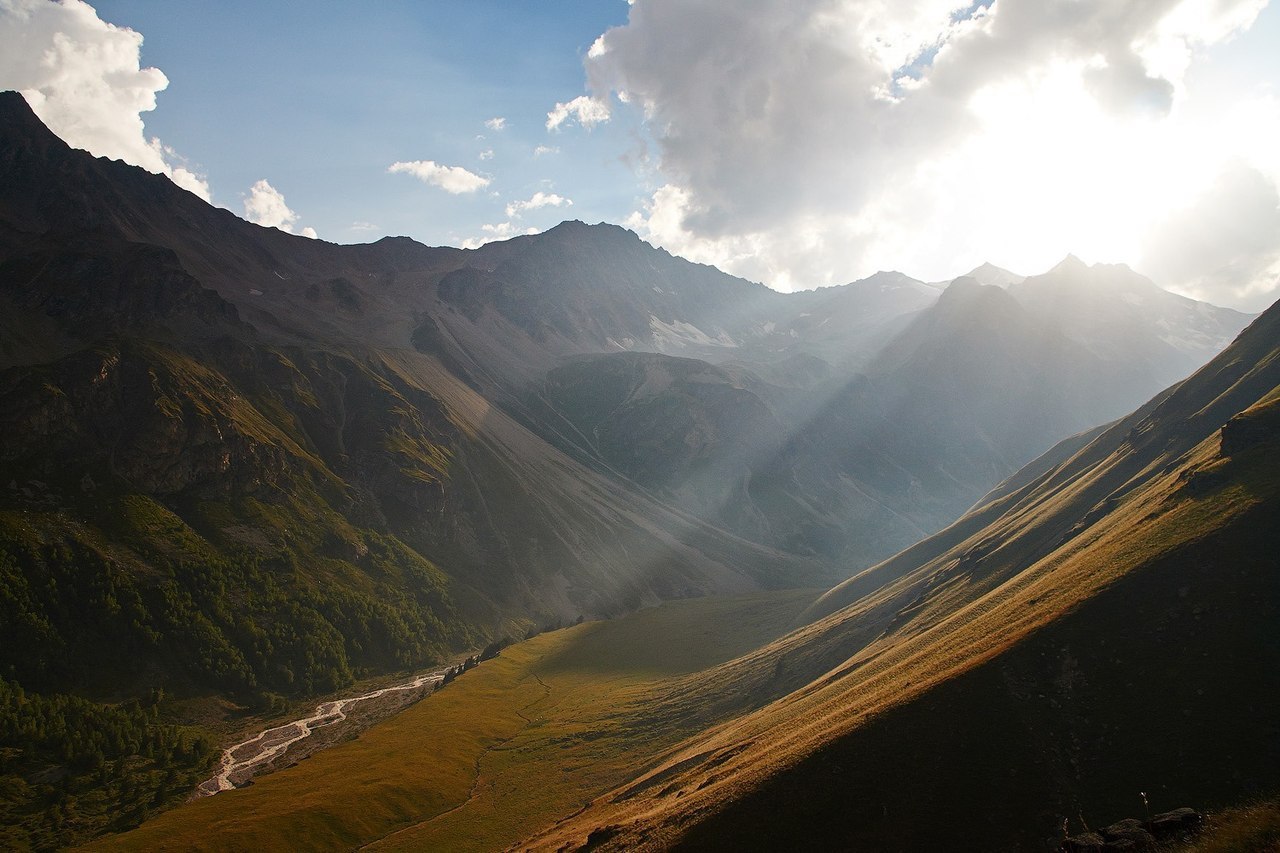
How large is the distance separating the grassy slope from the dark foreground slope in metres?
20.9

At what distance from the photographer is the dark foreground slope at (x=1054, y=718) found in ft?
128

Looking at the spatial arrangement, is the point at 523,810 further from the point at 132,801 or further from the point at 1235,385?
the point at 1235,385

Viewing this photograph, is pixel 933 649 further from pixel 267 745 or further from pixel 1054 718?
pixel 267 745

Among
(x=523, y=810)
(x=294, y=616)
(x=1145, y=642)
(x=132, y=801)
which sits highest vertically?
(x=294, y=616)

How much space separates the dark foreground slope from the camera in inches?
1542

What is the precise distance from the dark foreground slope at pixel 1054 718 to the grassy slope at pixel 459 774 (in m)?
20.9

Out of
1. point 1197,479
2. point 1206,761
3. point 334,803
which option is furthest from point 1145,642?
point 334,803

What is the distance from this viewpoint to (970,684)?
48281 mm

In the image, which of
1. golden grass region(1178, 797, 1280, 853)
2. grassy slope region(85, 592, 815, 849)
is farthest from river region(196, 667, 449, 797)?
golden grass region(1178, 797, 1280, 853)

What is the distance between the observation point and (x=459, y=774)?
102625 millimetres

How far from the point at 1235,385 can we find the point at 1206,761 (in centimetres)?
9134

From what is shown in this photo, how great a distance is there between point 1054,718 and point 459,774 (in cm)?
8767

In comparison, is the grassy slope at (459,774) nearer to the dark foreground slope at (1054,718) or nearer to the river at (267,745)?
the river at (267,745)

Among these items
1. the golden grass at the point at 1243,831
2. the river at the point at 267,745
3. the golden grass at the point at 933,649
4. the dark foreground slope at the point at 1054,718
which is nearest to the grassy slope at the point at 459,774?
the river at the point at 267,745
